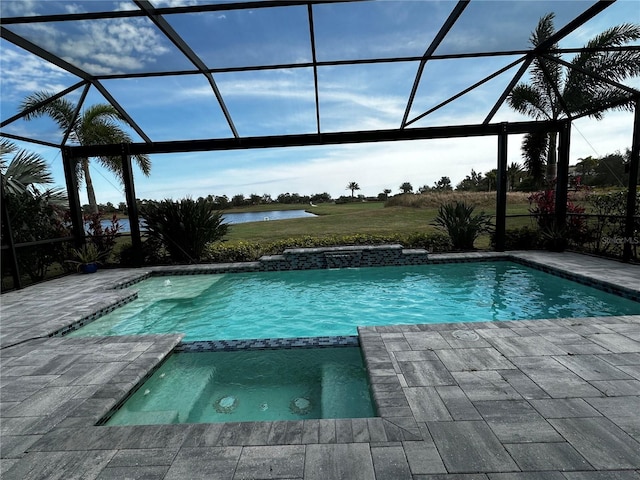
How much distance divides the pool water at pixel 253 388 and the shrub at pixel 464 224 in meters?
6.44

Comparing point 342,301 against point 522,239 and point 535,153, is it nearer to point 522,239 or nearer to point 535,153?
point 522,239

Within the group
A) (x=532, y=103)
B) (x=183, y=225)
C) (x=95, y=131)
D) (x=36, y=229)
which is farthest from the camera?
(x=532, y=103)

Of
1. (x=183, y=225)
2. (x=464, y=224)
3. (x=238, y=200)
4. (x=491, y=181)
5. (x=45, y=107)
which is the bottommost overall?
(x=464, y=224)

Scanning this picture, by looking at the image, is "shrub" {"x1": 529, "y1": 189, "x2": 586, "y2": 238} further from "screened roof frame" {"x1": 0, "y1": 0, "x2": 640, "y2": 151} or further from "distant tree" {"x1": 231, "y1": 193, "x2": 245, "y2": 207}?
"distant tree" {"x1": 231, "y1": 193, "x2": 245, "y2": 207}

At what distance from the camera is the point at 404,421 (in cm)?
214

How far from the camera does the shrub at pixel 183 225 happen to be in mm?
8492

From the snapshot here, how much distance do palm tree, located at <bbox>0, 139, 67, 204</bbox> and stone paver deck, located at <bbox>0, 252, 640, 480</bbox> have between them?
16.0 ft

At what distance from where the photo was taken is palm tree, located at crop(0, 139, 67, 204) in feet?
21.8

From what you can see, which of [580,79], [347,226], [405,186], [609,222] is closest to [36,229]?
[347,226]

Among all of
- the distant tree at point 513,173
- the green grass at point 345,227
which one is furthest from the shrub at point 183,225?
the distant tree at point 513,173

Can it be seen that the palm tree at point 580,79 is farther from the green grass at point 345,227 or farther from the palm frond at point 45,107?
the palm frond at point 45,107

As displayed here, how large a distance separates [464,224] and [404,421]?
7645 millimetres

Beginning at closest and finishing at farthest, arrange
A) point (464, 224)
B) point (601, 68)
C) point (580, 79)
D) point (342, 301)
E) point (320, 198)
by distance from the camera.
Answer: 1. point (342, 301)
2. point (464, 224)
3. point (580, 79)
4. point (601, 68)
5. point (320, 198)

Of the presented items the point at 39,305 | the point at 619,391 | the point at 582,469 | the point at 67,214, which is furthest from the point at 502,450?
the point at 67,214
